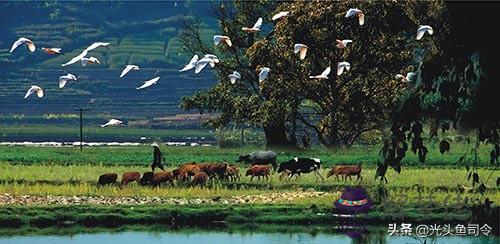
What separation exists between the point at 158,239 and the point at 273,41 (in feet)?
96.5

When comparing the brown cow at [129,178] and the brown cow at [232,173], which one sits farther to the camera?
the brown cow at [232,173]

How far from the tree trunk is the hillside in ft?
267

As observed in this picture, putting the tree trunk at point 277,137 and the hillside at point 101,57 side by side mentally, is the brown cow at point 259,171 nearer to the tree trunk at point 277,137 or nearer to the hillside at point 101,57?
the tree trunk at point 277,137

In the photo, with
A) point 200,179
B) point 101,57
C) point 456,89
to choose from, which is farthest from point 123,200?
point 101,57

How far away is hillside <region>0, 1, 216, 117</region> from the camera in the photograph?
5832 inches

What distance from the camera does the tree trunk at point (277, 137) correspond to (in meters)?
49.9

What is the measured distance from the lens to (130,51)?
167500 mm

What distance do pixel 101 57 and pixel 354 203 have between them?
141784mm

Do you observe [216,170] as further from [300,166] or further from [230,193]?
[230,193]

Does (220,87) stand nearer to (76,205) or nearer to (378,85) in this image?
(378,85)

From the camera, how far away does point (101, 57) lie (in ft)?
541

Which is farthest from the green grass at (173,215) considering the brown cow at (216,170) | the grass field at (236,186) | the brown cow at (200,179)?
the brown cow at (216,170)

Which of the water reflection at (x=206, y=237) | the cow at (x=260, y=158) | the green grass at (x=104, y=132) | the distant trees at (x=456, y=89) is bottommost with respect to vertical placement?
the green grass at (x=104, y=132)

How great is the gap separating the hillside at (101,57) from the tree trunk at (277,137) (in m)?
81.2
